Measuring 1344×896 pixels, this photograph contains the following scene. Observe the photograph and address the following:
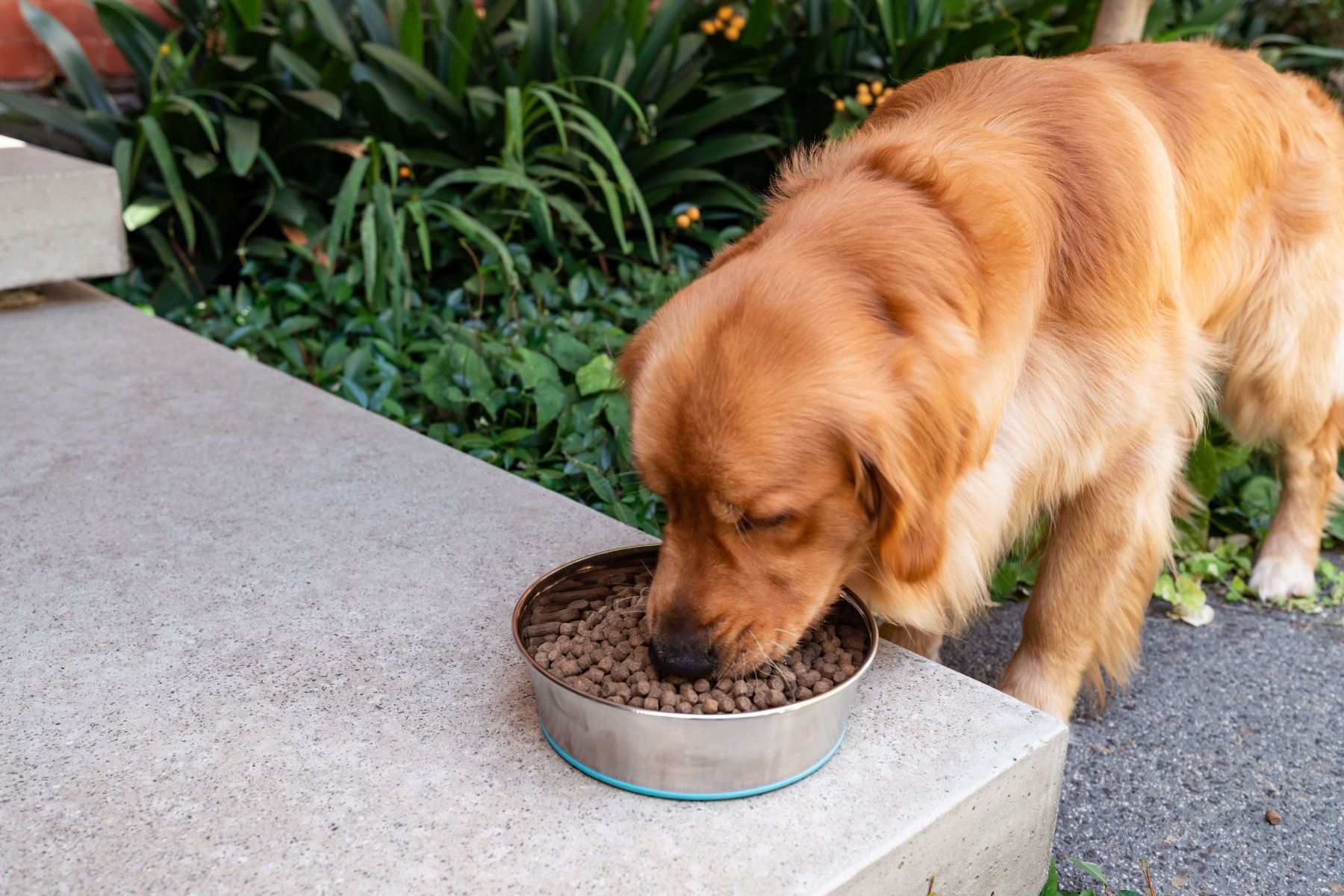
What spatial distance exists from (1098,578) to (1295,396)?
1.14 metres

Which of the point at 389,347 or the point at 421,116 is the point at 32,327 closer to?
the point at 389,347

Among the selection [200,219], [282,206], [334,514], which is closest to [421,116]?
[282,206]

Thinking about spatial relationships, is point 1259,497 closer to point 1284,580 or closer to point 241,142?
point 1284,580

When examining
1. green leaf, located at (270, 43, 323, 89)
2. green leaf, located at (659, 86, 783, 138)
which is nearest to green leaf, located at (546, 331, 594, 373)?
green leaf, located at (659, 86, 783, 138)

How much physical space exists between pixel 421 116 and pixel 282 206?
2.21 feet

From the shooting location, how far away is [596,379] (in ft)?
12.1

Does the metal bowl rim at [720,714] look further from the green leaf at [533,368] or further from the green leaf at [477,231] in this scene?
the green leaf at [477,231]

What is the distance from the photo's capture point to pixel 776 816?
1.69m

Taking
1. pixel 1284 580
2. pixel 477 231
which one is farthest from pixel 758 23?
pixel 1284 580

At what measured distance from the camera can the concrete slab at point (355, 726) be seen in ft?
5.23

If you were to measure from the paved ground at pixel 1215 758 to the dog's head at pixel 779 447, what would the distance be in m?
0.88

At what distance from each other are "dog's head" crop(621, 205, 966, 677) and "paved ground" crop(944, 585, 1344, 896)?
34.7 inches

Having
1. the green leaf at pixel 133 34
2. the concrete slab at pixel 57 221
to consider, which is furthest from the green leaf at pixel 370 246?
the green leaf at pixel 133 34

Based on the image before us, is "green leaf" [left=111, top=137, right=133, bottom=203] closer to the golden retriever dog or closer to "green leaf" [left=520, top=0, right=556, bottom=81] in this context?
"green leaf" [left=520, top=0, right=556, bottom=81]
